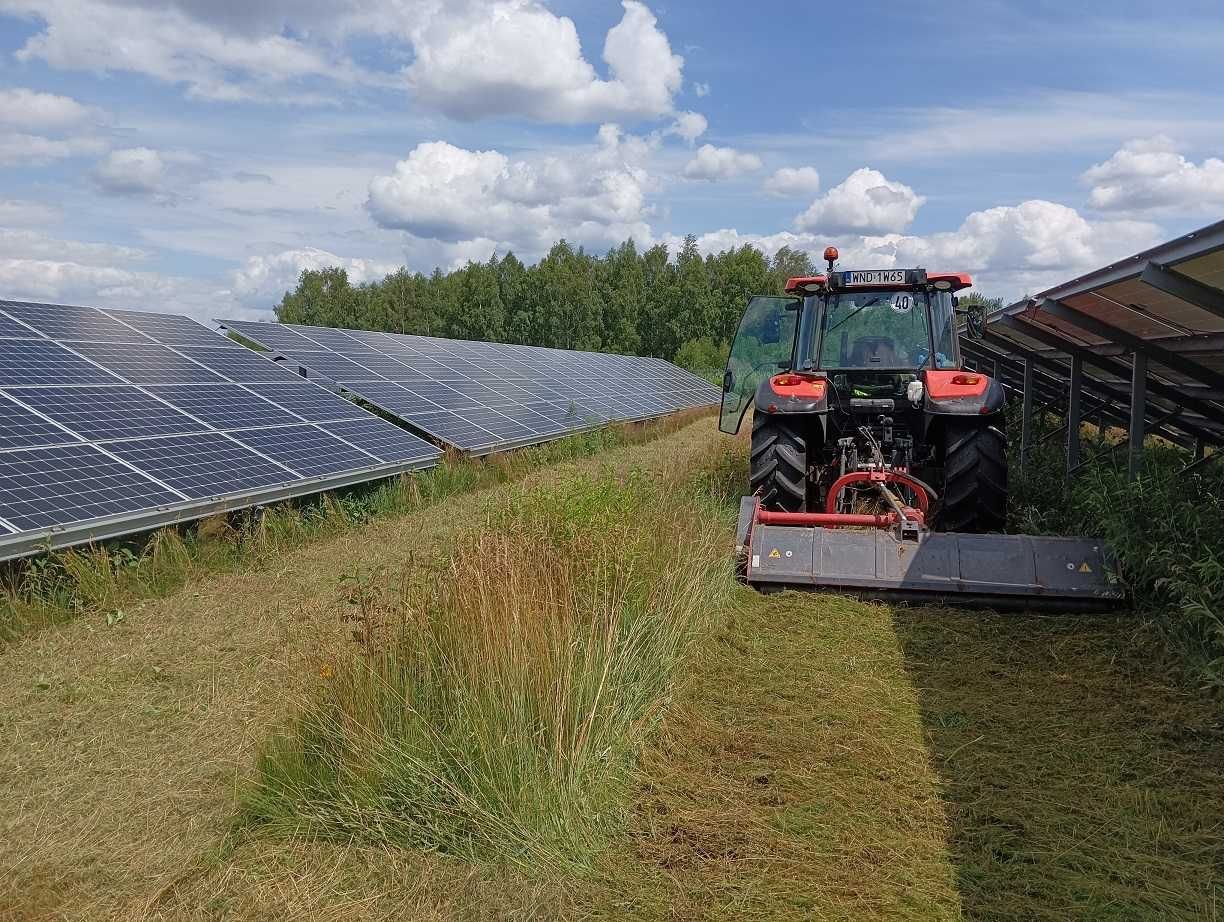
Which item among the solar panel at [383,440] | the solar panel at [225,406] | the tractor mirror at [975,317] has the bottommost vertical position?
the solar panel at [383,440]

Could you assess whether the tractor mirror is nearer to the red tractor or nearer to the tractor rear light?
the red tractor

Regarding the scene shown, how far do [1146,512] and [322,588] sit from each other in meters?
5.30

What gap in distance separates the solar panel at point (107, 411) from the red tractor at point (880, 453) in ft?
15.8

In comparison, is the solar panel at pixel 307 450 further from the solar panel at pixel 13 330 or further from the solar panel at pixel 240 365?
the solar panel at pixel 13 330

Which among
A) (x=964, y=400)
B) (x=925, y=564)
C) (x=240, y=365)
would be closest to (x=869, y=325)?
(x=964, y=400)

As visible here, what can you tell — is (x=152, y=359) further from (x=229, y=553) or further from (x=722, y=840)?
(x=722, y=840)

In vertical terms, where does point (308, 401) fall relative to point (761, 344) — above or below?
below

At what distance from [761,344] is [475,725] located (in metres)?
6.04

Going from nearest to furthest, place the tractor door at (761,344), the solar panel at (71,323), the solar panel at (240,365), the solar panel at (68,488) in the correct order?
the solar panel at (68,488), the tractor door at (761,344), the solar panel at (71,323), the solar panel at (240,365)

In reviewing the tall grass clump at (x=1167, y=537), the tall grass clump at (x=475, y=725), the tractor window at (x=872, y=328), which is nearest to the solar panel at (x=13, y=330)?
the tall grass clump at (x=475, y=725)

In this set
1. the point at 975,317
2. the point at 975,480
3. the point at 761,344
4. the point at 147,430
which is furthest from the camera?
the point at 761,344

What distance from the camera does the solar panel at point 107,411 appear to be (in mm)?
7684

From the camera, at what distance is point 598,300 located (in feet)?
165

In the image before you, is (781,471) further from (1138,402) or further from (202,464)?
(202,464)
